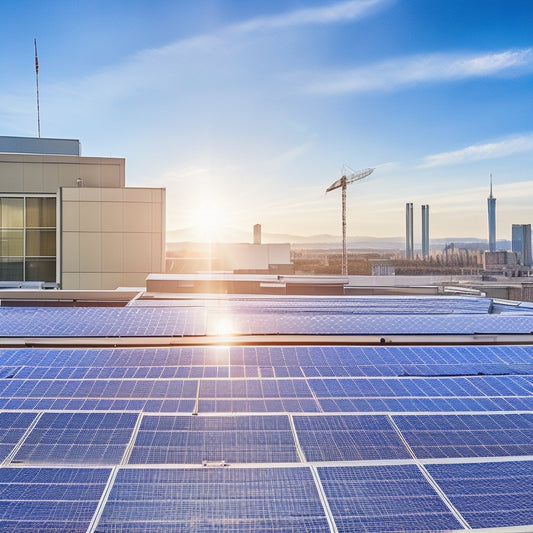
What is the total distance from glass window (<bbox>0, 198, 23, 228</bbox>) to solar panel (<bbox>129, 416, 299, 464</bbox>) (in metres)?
23.0

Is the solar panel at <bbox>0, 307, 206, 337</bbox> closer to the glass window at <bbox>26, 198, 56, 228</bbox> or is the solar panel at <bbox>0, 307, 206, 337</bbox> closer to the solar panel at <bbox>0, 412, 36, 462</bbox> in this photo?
the solar panel at <bbox>0, 412, 36, 462</bbox>

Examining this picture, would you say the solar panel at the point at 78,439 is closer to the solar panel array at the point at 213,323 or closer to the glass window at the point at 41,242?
the solar panel array at the point at 213,323

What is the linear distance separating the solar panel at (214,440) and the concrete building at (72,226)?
20.7m

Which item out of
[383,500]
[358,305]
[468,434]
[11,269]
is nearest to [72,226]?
[11,269]

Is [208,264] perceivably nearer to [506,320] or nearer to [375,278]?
[375,278]

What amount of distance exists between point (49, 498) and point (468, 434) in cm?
414

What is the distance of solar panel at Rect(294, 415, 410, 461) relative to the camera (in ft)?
15.3

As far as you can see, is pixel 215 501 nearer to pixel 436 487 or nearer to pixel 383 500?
pixel 383 500

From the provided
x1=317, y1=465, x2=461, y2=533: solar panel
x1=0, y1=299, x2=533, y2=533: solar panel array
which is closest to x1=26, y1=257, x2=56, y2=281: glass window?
x1=0, y1=299, x2=533, y2=533: solar panel array

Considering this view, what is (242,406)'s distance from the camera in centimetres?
559

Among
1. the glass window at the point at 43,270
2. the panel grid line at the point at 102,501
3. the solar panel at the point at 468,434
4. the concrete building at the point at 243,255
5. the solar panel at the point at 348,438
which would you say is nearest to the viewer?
the panel grid line at the point at 102,501

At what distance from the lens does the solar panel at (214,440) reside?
457 cm

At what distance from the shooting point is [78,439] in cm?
486

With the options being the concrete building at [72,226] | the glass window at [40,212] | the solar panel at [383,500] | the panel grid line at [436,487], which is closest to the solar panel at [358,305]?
the panel grid line at [436,487]
